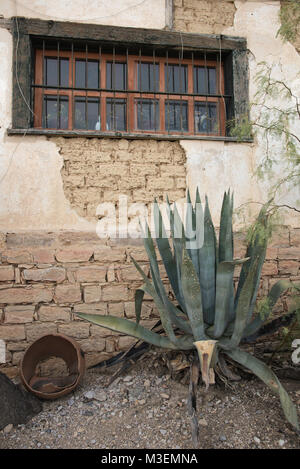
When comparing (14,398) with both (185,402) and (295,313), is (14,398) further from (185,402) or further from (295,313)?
(295,313)

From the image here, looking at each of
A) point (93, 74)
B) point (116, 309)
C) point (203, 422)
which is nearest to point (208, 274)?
point (203, 422)

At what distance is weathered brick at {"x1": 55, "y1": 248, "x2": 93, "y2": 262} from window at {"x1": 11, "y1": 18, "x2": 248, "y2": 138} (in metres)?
0.93

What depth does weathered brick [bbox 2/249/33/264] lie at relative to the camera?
101 inches

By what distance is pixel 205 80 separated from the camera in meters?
3.01

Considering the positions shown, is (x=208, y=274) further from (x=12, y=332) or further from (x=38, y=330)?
(x=12, y=332)

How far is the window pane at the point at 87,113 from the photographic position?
2.84 meters

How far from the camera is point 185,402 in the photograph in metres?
1.98

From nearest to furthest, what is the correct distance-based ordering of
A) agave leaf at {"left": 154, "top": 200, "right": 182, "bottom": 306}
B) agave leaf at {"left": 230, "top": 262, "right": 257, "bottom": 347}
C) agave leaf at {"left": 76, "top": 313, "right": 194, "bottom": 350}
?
agave leaf at {"left": 230, "top": 262, "right": 257, "bottom": 347}, agave leaf at {"left": 76, "top": 313, "right": 194, "bottom": 350}, agave leaf at {"left": 154, "top": 200, "right": 182, "bottom": 306}

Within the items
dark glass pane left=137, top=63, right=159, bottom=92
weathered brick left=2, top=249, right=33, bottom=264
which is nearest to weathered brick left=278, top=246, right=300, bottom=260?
dark glass pane left=137, top=63, right=159, bottom=92

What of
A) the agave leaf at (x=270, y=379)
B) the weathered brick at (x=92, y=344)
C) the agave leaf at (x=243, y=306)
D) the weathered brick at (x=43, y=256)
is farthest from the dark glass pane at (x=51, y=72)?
the agave leaf at (x=270, y=379)

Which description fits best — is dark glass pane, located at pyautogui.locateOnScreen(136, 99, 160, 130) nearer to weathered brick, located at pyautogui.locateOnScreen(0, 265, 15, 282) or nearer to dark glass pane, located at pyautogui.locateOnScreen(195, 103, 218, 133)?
dark glass pane, located at pyautogui.locateOnScreen(195, 103, 218, 133)

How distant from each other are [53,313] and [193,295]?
1.25 meters

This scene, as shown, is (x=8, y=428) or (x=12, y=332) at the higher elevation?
(x=12, y=332)
